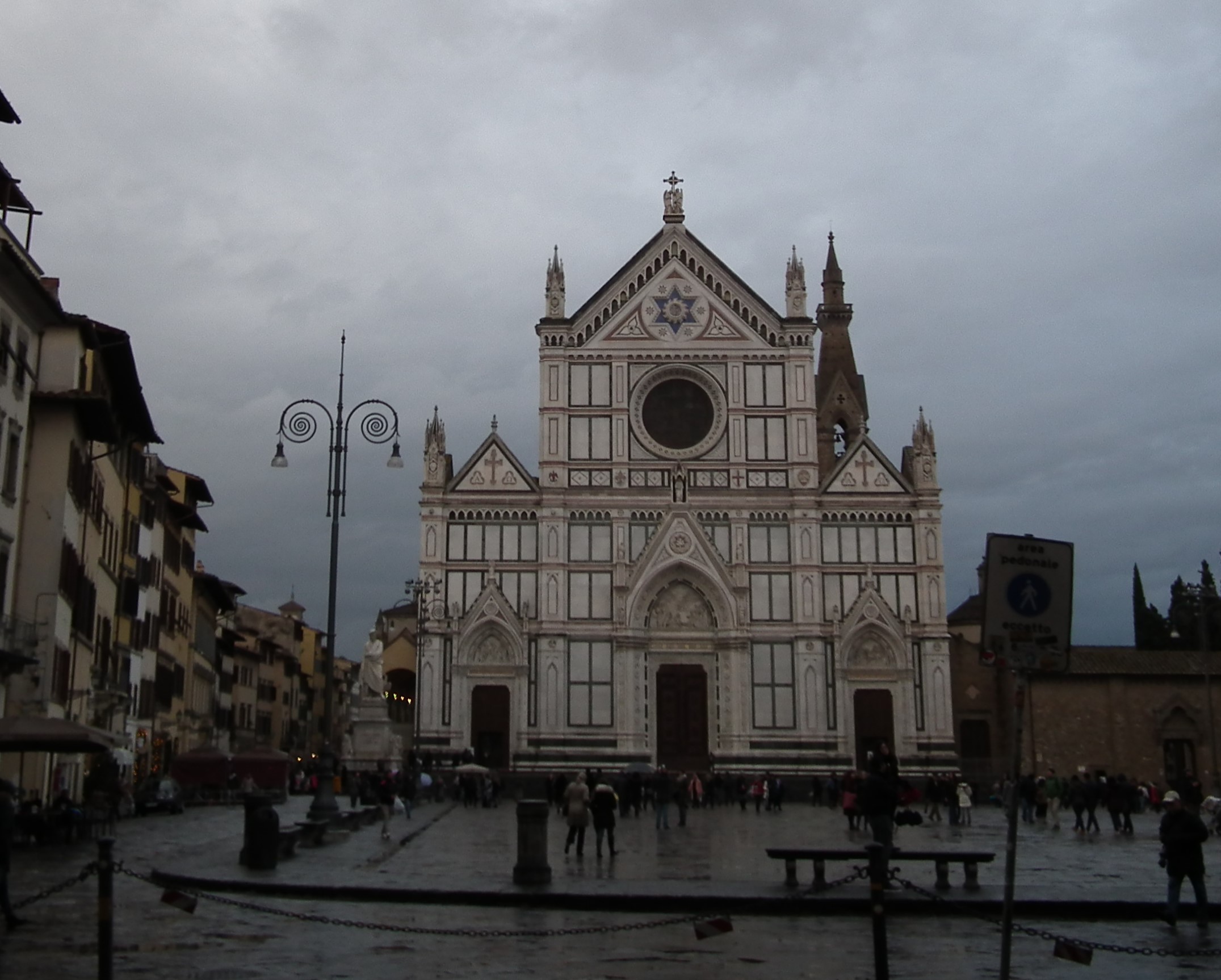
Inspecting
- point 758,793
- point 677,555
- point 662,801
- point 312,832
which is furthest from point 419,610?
point 312,832

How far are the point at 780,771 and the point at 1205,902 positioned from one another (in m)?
40.7

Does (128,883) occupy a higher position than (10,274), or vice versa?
(10,274)

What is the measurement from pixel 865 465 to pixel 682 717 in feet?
A: 41.3

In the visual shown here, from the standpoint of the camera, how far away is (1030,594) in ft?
30.3

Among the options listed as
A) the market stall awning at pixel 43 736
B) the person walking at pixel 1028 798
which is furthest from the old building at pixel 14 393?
the person walking at pixel 1028 798

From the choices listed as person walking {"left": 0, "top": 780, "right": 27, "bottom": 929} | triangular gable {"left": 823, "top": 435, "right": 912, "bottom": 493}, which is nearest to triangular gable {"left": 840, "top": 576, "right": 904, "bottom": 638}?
triangular gable {"left": 823, "top": 435, "right": 912, "bottom": 493}

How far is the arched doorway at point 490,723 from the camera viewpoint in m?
55.1

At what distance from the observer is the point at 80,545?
104ft

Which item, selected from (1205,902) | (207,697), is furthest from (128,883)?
(207,697)

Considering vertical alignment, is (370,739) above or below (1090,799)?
above

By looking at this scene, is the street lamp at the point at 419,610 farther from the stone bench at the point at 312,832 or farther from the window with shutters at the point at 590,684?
the stone bench at the point at 312,832

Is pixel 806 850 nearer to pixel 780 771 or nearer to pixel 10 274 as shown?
pixel 10 274

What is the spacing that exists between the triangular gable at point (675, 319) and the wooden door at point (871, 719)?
14821mm

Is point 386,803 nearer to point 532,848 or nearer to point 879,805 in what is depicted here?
point 532,848
